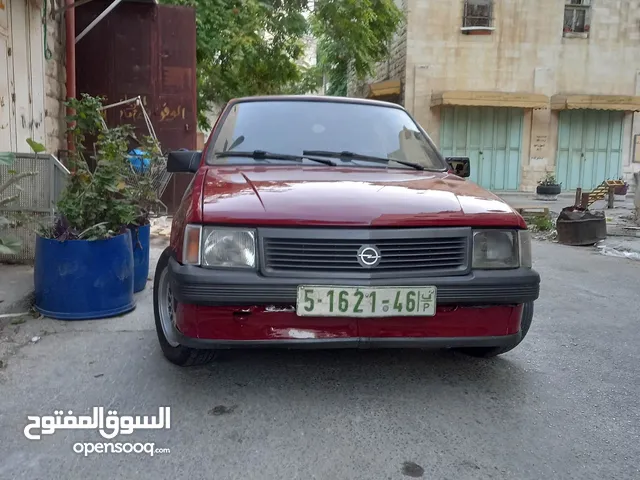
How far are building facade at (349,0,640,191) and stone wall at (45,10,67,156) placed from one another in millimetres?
10647

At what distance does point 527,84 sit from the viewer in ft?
55.7

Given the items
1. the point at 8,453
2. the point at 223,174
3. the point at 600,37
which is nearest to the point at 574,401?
the point at 223,174

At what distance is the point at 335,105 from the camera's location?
4.21m

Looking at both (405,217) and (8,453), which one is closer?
(8,453)

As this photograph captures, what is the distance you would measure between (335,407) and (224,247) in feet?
2.92

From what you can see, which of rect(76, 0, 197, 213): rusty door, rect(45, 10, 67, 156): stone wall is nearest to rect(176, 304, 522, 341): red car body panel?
rect(45, 10, 67, 156): stone wall

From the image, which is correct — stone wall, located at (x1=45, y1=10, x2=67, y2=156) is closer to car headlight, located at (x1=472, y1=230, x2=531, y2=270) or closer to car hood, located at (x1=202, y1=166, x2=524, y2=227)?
car hood, located at (x1=202, y1=166, x2=524, y2=227)

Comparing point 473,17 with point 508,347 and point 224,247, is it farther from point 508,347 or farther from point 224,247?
point 224,247

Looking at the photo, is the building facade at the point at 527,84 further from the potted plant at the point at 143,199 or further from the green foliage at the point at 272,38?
the potted plant at the point at 143,199

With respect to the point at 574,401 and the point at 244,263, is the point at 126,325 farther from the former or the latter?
the point at 574,401

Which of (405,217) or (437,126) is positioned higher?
(437,126)

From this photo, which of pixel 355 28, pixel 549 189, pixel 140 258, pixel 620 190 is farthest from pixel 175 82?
pixel 620 190

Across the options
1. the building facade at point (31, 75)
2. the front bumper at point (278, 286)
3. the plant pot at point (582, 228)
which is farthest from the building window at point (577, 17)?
the front bumper at point (278, 286)

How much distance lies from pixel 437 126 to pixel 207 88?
6.26 meters
